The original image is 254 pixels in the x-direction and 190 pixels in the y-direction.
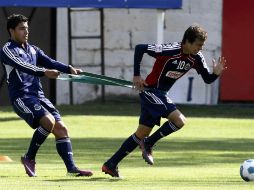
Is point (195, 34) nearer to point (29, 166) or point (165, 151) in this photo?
point (29, 166)

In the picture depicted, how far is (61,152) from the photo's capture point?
14.0 meters

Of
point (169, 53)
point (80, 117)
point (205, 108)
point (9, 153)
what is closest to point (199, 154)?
point (9, 153)

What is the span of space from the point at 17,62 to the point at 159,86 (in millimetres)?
1816

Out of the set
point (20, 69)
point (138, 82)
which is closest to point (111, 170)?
point (138, 82)

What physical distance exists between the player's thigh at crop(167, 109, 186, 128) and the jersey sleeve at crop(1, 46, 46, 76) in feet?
5.57

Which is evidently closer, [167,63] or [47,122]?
[47,122]

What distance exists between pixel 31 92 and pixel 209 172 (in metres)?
2.59

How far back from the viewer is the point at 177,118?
45.6ft

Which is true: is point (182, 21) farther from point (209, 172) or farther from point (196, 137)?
point (209, 172)

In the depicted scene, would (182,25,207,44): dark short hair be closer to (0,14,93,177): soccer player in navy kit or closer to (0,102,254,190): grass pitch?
(0,14,93,177): soccer player in navy kit

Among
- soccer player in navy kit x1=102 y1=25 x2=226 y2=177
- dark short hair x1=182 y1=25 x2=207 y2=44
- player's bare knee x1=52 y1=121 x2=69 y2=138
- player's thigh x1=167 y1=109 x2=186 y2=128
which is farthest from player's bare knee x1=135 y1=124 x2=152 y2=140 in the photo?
dark short hair x1=182 y1=25 x2=207 y2=44

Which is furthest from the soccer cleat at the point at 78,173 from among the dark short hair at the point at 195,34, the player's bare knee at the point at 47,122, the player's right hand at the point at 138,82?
the dark short hair at the point at 195,34

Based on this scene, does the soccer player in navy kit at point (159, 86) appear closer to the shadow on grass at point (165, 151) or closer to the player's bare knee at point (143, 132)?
the player's bare knee at point (143, 132)

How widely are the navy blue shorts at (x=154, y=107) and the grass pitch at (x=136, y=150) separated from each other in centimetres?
68
